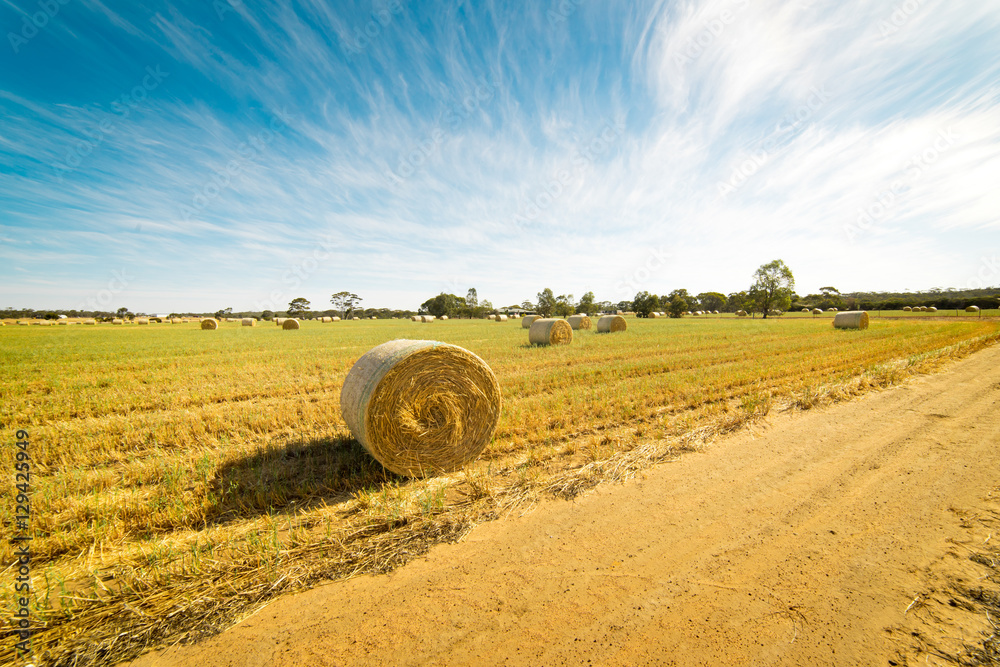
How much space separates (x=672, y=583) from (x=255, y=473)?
14.9 feet

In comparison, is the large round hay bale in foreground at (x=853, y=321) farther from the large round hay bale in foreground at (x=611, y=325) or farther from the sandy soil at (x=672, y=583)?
the sandy soil at (x=672, y=583)

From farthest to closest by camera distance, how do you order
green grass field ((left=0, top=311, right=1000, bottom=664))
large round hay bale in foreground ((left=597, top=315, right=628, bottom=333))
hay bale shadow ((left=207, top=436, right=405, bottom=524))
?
large round hay bale in foreground ((left=597, top=315, right=628, bottom=333)) → hay bale shadow ((left=207, top=436, right=405, bottom=524)) → green grass field ((left=0, top=311, right=1000, bottom=664))

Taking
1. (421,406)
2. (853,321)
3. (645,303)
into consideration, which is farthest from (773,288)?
(421,406)

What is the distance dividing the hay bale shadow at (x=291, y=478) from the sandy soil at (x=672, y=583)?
1.60 m

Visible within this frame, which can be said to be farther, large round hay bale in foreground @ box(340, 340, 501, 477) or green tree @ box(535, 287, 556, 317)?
green tree @ box(535, 287, 556, 317)

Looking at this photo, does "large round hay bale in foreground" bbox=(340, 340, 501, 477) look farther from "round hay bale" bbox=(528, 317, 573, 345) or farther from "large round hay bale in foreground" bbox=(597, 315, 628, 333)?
"large round hay bale in foreground" bbox=(597, 315, 628, 333)

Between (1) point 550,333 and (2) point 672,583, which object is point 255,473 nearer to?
(2) point 672,583

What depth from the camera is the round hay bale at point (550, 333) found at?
62.0ft

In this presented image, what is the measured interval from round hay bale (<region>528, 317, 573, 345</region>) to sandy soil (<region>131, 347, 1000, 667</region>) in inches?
569

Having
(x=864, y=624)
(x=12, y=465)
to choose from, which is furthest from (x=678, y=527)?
(x=12, y=465)

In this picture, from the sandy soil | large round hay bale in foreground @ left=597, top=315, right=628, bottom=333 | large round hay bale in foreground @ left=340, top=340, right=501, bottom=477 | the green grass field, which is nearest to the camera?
the sandy soil

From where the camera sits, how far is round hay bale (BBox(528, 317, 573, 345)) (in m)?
18.9

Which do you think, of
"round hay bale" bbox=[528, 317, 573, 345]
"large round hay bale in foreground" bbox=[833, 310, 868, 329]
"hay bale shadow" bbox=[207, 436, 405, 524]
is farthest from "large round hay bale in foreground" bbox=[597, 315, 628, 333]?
"hay bale shadow" bbox=[207, 436, 405, 524]

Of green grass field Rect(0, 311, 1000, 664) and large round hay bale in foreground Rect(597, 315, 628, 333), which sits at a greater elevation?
large round hay bale in foreground Rect(597, 315, 628, 333)
